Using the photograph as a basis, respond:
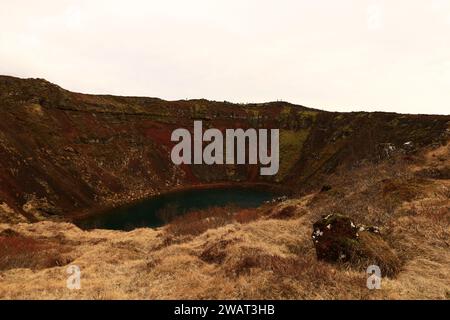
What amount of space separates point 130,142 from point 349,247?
9123 cm

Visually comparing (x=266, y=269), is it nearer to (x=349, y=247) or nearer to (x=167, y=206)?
A: (x=349, y=247)

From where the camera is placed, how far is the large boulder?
45.8 feet

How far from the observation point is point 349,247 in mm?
14273

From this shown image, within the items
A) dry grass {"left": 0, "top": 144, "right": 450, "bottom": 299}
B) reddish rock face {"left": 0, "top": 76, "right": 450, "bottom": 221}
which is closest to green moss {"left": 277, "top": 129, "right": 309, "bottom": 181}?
reddish rock face {"left": 0, "top": 76, "right": 450, "bottom": 221}

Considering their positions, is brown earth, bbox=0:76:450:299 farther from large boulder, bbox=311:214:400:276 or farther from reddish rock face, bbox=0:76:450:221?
large boulder, bbox=311:214:400:276

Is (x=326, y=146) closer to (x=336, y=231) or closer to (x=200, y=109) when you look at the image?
(x=200, y=109)

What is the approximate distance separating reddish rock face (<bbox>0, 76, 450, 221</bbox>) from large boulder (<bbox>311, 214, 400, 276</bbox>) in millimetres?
52977

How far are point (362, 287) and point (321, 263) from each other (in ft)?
7.70

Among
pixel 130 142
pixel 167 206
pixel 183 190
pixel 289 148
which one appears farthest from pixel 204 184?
pixel 289 148

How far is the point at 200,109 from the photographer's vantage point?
126875 mm

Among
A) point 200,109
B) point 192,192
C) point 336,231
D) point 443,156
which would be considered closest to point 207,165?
point 192,192

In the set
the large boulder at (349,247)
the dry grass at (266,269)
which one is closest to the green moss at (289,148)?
the dry grass at (266,269)

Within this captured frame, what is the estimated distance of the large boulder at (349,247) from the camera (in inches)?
549

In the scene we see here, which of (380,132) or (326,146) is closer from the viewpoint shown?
(380,132)
